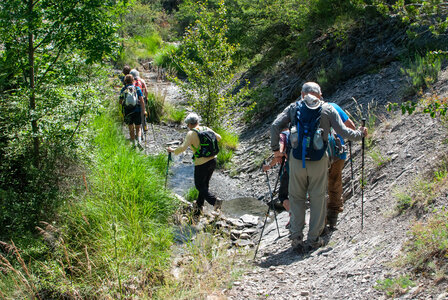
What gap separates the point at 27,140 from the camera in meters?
6.30

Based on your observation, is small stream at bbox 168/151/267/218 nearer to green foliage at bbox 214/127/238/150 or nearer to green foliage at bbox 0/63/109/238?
green foliage at bbox 214/127/238/150

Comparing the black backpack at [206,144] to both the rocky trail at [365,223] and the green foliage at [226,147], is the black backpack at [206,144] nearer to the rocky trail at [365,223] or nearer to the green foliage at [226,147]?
the rocky trail at [365,223]

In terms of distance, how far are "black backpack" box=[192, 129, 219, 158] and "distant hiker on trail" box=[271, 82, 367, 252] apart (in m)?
1.83

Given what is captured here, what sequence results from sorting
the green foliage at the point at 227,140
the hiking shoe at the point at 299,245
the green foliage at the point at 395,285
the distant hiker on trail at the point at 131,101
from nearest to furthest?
1. the green foliage at the point at 395,285
2. the hiking shoe at the point at 299,245
3. the distant hiker on trail at the point at 131,101
4. the green foliage at the point at 227,140

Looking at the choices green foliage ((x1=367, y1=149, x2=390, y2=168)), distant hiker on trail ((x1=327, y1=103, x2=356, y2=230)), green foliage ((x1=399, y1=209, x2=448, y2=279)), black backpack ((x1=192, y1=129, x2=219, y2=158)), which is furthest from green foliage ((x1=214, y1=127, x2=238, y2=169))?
green foliage ((x1=399, y1=209, x2=448, y2=279))

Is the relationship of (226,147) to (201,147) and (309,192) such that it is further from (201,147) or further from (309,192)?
(309,192)

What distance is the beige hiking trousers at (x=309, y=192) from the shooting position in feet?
16.4

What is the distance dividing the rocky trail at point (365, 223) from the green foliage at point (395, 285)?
5 cm

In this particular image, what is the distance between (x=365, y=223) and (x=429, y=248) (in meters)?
1.46

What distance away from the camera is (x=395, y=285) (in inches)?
145

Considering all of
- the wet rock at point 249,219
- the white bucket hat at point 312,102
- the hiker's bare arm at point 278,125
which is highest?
the white bucket hat at point 312,102


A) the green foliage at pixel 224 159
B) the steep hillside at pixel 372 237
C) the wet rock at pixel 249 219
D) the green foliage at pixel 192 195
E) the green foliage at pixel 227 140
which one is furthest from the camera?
the green foliage at pixel 227 140

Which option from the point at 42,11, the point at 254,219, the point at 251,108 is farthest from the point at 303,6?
the point at 42,11

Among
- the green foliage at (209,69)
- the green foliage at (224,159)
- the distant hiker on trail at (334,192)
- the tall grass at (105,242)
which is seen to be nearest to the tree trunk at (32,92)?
the tall grass at (105,242)
